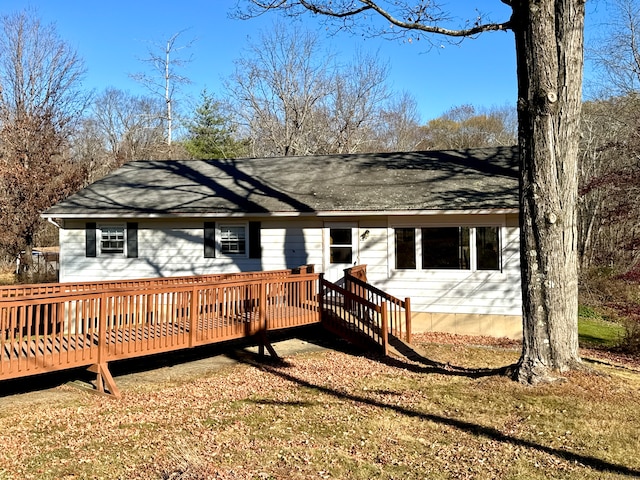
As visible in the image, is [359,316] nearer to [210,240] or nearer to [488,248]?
[488,248]

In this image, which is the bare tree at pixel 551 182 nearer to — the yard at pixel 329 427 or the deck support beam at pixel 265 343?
the yard at pixel 329 427

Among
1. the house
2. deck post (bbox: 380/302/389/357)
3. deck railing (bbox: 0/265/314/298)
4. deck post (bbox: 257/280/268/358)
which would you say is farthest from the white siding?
deck post (bbox: 257/280/268/358)

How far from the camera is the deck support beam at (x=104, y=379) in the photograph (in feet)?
23.8

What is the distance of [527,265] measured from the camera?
7395 millimetres

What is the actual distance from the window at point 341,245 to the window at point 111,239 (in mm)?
5843

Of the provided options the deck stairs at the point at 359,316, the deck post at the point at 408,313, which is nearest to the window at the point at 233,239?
the deck stairs at the point at 359,316

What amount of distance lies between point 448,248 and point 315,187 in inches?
163

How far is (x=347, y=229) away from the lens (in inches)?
516

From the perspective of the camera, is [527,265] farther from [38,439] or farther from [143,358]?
[143,358]

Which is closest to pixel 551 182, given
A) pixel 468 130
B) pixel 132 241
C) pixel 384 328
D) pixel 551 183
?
pixel 551 183

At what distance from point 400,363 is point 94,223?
9.41m

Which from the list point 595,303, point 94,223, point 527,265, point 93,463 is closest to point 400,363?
point 527,265

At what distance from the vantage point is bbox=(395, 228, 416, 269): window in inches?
497

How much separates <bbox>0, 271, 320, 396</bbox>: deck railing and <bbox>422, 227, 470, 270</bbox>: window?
11.0 ft
